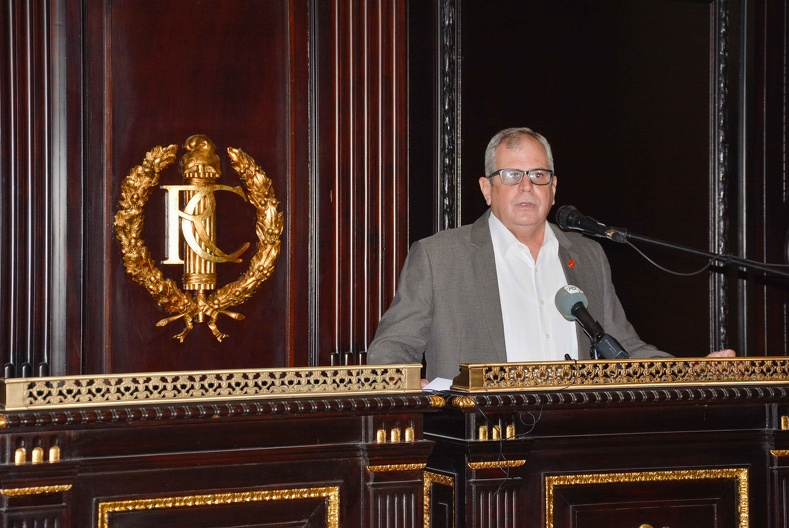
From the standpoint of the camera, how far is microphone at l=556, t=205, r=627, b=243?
2.60 metres

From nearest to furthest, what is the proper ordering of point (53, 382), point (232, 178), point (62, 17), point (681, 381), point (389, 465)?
point (53, 382) → point (389, 465) → point (681, 381) → point (62, 17) → point (232, 178)

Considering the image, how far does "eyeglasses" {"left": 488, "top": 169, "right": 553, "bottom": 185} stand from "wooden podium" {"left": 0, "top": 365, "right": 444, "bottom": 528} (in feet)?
3.29

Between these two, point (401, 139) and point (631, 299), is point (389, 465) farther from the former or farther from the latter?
point (631, 299)

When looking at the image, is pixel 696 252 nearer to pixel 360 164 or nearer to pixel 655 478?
pixel 655 478

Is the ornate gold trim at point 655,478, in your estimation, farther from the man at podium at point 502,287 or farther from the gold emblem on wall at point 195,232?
the gold emblem on wall at point 195,232

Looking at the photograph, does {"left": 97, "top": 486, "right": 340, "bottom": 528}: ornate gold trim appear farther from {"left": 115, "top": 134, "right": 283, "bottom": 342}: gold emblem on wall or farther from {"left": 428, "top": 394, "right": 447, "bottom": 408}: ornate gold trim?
{"left": 115, "top": 134, "right": 283, "bottom": 342}: gold emblem on wall

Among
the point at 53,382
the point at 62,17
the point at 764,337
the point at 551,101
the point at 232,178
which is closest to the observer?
the point at 53,382

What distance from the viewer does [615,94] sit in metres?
4.47

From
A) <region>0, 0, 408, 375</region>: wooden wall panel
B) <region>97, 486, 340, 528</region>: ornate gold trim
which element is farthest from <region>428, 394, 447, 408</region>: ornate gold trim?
<region>0, 0, 408, 375</region>: wooden wall panel

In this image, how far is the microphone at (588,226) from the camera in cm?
260

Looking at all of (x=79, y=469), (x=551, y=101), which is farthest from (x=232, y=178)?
(x=79, y=469)

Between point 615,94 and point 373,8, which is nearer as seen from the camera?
point 373,8

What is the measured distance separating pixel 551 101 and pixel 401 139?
65cm

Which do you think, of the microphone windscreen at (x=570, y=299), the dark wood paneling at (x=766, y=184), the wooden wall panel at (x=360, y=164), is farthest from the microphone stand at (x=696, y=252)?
the dark wood paneling at (x=766, y=184)
